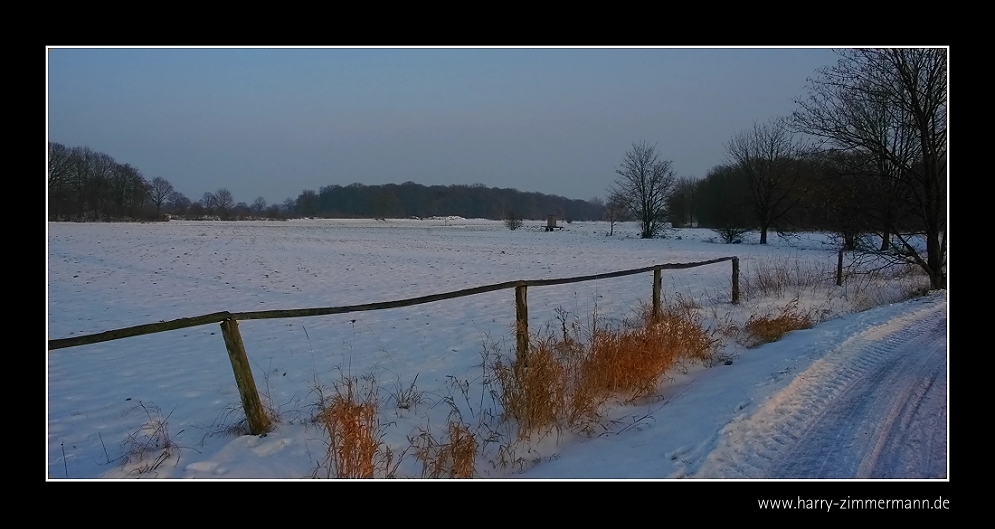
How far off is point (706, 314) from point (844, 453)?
5530mm

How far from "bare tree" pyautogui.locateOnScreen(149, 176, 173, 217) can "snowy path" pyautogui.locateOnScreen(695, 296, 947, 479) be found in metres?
74.5

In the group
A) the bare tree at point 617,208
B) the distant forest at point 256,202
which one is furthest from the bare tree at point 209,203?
the bare tree at point 617,208

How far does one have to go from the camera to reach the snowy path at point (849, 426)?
3.17 m

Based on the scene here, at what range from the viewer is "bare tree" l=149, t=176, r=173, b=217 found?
211 feet

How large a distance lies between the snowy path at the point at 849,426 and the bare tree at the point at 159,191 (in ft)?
244

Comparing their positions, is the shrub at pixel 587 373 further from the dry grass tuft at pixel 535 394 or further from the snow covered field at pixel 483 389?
the snow covered field at pixel 483 389

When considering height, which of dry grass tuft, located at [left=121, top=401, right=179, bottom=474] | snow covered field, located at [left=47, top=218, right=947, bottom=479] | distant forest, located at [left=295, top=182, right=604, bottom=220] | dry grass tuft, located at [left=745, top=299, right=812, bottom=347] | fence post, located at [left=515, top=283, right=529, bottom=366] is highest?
distant forest, located at [left=295, top=182, right=604, bottom=220]

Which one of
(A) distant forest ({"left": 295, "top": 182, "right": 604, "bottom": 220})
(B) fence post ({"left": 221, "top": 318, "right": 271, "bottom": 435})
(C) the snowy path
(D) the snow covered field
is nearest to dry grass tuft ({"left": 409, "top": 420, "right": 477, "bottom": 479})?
(D) the snow covered field

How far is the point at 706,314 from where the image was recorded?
8656mm

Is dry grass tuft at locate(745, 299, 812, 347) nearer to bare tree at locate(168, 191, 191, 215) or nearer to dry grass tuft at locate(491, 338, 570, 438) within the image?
dry grass tuft at locate(491, 338, 570, 438)

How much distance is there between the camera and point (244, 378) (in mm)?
4164
